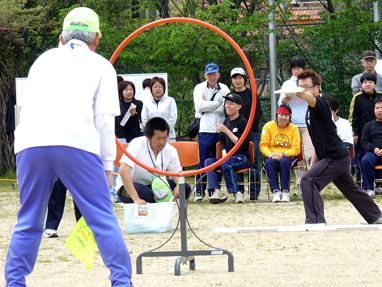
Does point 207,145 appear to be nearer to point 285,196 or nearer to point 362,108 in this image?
point 285,196

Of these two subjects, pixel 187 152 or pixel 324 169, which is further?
pixel 187 152

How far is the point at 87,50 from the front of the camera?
23.8 feet

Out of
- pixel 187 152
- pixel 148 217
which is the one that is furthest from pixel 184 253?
pixel 187 152

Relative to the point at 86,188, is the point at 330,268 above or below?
below

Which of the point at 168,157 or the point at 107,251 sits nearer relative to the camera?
the point at 107,251

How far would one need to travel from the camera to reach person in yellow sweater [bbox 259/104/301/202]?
15.7m

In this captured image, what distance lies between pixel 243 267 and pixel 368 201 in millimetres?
3210

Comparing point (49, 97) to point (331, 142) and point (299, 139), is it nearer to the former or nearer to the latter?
point (331, 142)

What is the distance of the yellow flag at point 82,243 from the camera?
752 centimetres

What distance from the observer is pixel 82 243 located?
7.54m

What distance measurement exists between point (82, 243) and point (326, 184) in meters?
4.88

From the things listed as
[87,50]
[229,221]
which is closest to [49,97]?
[87,50]

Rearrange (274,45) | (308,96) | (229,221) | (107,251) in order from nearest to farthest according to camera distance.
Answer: (107,251), (308,96), (229,221), (274,45)

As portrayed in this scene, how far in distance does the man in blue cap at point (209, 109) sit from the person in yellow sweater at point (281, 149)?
72 cm
